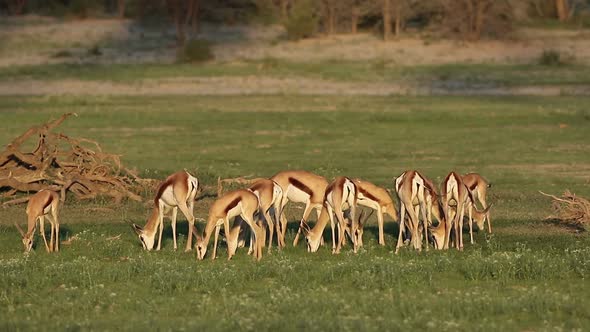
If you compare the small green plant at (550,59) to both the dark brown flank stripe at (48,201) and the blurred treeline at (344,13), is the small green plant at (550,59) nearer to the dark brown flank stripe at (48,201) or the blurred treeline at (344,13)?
the blurred treeline at (344,13)

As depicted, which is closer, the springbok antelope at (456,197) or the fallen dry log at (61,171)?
the springbok antelope at (456,197)

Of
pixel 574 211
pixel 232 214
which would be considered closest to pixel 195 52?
pixel 574 211

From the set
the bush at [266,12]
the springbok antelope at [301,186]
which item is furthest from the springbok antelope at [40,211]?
the bush at [266,12]

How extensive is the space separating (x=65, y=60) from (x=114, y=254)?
33013mm

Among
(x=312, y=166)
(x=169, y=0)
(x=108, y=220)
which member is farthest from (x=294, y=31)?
(x=108, y=220)

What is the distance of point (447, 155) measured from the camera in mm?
24875

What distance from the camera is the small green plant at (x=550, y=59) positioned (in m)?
43.4

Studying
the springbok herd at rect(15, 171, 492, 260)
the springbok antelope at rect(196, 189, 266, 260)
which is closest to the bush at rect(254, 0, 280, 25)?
the springbok herd at rect(15, 171, 492, 260)

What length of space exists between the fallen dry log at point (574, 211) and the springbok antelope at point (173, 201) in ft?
14.8

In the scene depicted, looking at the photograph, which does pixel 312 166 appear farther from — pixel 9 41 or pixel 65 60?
pixel 9 41

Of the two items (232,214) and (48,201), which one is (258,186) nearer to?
(232,214)

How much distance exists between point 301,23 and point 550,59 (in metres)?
10.7

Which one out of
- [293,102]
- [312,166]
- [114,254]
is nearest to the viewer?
[114,254]

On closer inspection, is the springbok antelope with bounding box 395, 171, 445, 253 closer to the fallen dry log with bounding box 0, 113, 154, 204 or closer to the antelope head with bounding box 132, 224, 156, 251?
the antelope head with bounding box 132, 224, 156, 251
